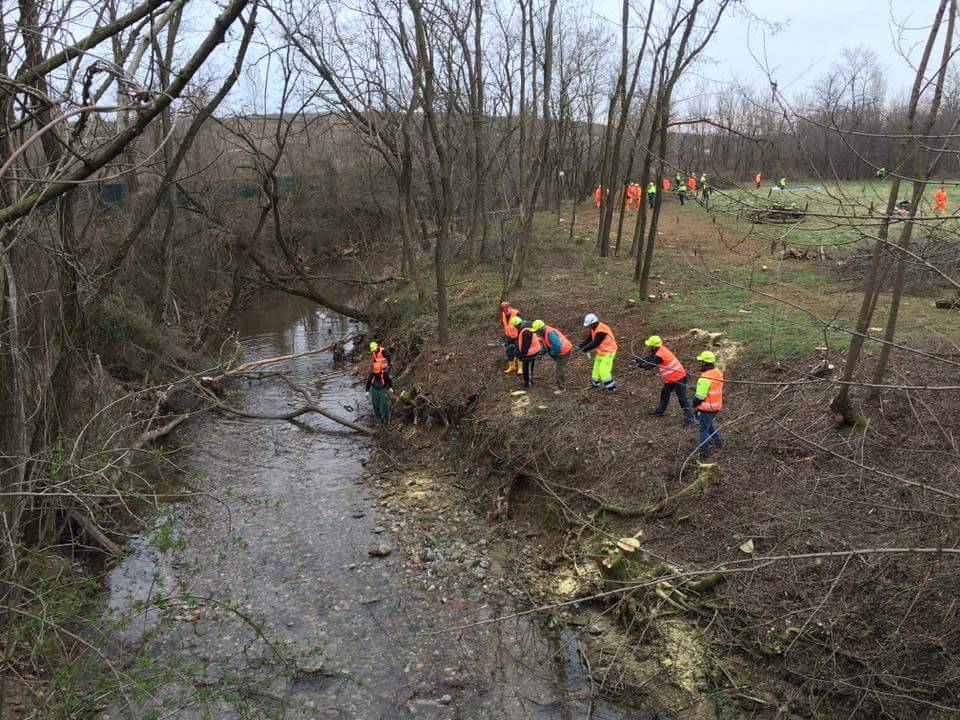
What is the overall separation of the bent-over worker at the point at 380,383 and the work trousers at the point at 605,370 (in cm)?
457

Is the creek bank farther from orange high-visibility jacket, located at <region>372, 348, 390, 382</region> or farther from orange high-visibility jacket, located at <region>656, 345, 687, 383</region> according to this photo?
orange high-visibility jacket, located at <region>656, 345, 687, 383</region>

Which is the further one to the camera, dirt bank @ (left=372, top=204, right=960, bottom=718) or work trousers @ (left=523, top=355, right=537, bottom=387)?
work trousers @ (left=523, top=355, right=537, bottom=387)

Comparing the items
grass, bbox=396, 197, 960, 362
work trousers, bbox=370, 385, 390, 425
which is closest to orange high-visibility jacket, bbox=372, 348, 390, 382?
work trousers, bbox=370, 385, 390, 425

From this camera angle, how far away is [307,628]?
766 centimetres

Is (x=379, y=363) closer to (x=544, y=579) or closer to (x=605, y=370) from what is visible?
(x=605, y=370)

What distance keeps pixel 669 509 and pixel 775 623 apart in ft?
6.51

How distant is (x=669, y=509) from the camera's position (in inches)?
323

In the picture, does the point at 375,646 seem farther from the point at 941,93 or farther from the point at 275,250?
the point at 275,250

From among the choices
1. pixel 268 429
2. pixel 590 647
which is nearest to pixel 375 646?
pixel 590 647

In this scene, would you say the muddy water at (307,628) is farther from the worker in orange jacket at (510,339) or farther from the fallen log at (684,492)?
the worker in orange jacket at (510,339)

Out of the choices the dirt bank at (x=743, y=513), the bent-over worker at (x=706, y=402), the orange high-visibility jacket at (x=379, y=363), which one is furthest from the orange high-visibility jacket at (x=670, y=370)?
the orange high-visibility jacket at (x=379, y=363)

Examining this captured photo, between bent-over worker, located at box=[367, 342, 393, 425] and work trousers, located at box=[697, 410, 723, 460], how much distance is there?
6.78 metres

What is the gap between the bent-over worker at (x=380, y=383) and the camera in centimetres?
1302

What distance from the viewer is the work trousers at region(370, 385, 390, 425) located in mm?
13398
